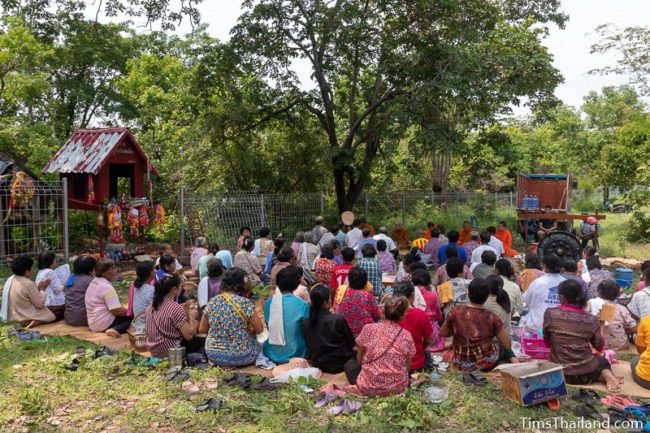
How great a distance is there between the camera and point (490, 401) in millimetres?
4879

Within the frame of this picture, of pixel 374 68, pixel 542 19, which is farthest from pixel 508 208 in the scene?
pixel 374 68

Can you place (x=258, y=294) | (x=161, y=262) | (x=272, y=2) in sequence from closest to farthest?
1. (x=161, y=262)
2. (x=258, y=294)
3. (x=272, y=2)

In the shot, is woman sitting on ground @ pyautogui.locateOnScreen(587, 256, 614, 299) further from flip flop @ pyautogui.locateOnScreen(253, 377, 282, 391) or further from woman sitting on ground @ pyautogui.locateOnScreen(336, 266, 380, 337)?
flip flop @ pyautogui.locateOnScreen(253, 377, 282, 391)

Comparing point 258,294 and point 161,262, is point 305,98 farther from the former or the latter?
point 161,262

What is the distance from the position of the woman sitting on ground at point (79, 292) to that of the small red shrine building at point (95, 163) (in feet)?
14.4

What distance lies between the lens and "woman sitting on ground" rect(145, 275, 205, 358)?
5.75 meters

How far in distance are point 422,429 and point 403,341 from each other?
2.49 ft

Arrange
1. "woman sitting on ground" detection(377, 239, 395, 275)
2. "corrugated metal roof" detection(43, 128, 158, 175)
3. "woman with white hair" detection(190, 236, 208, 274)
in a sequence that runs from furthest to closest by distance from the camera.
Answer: "corrugated metal roof" detection(43, 128, 158, 175) < "woman sitting on ground" detection(377, 239, 395, 275) < "woman with white hair" detection(190, 236, 208, 274)

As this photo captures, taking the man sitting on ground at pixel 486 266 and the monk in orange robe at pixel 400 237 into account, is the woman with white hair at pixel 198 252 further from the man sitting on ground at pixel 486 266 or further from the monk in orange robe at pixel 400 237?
the monk in orange robe at pixel 400 237

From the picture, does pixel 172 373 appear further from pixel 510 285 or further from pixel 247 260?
pixel 510 285

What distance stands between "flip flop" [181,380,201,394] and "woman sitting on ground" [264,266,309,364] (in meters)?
0.95

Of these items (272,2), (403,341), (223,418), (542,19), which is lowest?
(223,418)

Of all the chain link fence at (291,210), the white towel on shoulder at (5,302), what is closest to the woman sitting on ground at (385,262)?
the chain link fence at (291,210)

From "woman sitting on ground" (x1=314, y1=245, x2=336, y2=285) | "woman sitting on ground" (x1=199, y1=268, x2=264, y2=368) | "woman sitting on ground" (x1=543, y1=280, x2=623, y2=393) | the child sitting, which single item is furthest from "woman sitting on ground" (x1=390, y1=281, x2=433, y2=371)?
"woman sitting on ground" (x1=314, y1=245, x2=336, y2=285)
